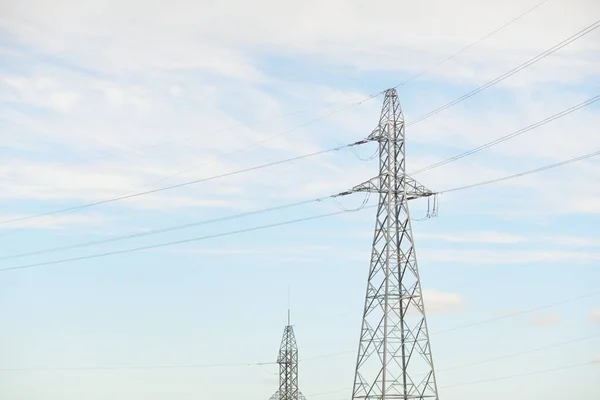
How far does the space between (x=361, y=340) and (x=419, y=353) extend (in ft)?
11.1

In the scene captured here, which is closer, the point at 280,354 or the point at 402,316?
the point at 402,316

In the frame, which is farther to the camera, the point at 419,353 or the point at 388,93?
the point at 388,93

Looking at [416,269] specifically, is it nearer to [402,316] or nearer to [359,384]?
[402,316]

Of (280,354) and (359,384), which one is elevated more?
(280,354)

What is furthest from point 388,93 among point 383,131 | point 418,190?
point 418,190

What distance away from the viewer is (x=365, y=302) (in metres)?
52.6

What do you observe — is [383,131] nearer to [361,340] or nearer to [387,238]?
[387,238]

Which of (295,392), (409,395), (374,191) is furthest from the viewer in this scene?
(295,392)

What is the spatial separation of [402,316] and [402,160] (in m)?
9.91

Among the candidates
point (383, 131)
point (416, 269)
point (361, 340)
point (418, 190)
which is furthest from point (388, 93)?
point (361, 340)

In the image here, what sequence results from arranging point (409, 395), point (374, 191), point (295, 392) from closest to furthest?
1. point (409, 395)
2. point (374, 191)
3. point (295, 392)

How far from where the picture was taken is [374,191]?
55.1m

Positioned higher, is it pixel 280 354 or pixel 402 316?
pixel 280 354

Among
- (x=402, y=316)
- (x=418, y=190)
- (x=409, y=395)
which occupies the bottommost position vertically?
(x=409, y=395)
